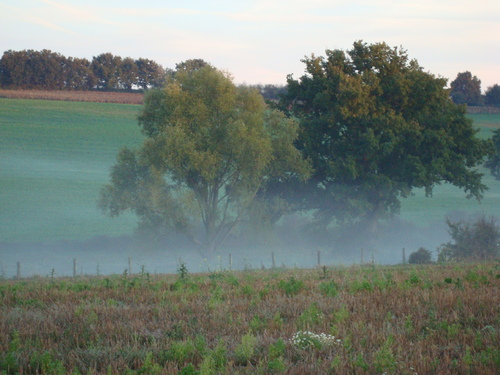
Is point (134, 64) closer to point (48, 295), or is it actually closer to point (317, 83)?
point (317, 83)

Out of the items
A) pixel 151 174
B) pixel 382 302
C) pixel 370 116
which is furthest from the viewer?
pixel 370 116

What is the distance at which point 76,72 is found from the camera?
83500mm

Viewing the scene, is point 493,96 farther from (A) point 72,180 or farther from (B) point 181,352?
(B) point 181,352

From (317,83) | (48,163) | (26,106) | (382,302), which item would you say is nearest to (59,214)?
(48,163)

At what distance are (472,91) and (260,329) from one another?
98.6 meters

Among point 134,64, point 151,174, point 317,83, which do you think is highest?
point 134,64

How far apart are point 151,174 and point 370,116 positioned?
579 inches

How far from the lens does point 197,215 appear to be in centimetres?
3462

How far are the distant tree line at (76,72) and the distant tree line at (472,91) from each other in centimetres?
5076

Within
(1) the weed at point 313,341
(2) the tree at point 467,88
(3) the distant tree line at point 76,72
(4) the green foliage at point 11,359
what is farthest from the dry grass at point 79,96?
(1) the weed at point 313,341

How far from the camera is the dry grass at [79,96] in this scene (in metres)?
81.2

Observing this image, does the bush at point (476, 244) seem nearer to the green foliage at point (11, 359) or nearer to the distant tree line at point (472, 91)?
the green foliage at point (11, 359)

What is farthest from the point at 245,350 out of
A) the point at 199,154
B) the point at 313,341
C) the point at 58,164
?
the point at 58,164

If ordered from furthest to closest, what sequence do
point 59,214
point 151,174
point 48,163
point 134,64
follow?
1. point 134,64
2. point 48,163
3. point 59,214
4. point 151,174
